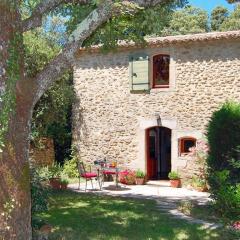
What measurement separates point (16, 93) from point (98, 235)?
3750mm

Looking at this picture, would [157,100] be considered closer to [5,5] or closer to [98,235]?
[98,235]

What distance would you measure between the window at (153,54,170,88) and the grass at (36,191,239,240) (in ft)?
16.8

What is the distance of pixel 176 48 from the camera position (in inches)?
583

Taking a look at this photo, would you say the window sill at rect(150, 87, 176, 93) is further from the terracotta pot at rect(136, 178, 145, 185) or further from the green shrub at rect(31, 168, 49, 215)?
the green shrub at rect(31, 168, 49, 215)

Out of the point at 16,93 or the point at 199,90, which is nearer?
the point at 16,93

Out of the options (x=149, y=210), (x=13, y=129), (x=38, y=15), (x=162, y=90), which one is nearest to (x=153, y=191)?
(x=149, y=210)

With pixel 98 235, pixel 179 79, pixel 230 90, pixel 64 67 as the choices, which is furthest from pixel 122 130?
pixel 64 67

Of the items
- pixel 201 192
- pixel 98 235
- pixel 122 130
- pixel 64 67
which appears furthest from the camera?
pixel 122 130

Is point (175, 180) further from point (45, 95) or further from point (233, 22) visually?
point (233, 22)

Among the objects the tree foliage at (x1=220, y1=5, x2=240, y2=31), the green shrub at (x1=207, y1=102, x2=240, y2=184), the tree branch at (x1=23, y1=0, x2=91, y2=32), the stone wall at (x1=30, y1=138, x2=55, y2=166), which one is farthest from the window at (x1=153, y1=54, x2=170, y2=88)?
the tree foliage at (x1=220, y1=5, x2=240, y2=31)

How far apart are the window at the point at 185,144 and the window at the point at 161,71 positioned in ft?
6.78

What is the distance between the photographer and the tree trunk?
5.54m

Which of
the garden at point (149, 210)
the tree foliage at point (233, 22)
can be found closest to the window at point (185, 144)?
the garden at point (149, 210)

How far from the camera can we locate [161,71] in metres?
15.9
